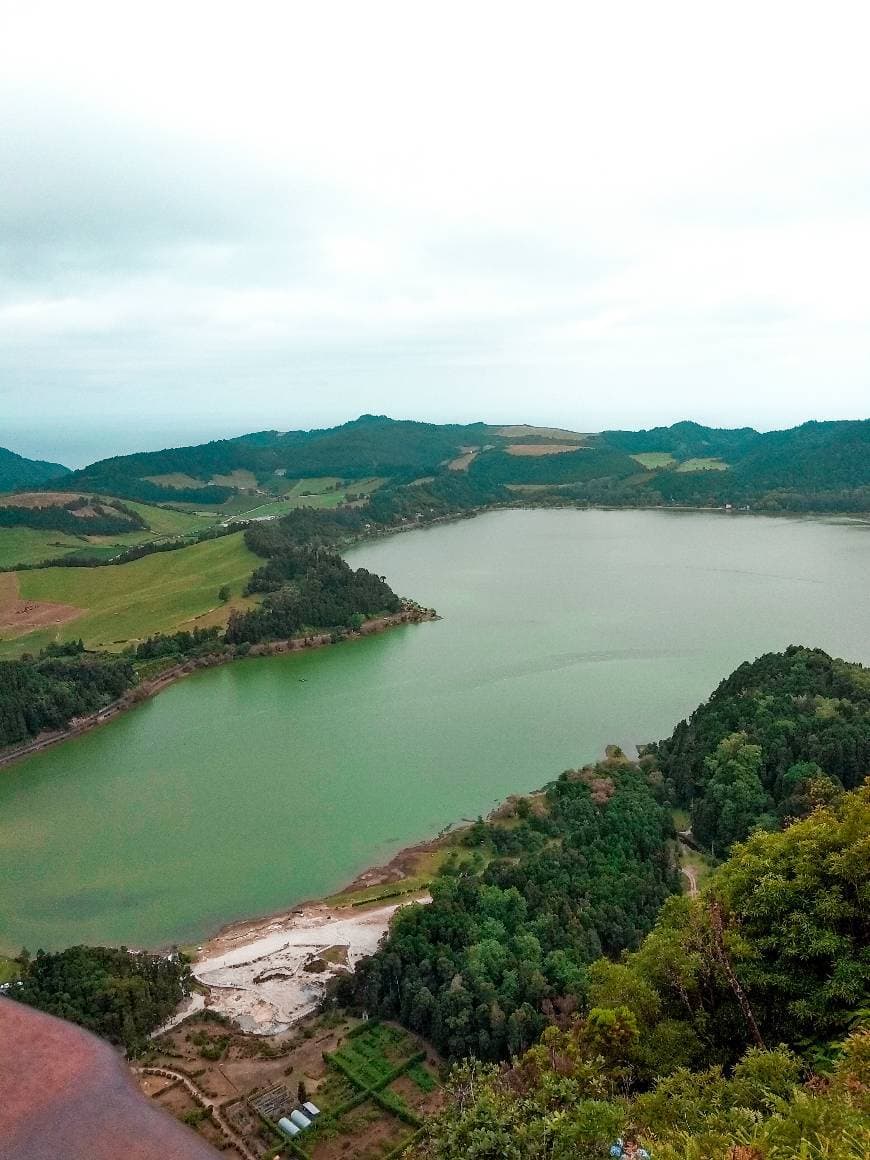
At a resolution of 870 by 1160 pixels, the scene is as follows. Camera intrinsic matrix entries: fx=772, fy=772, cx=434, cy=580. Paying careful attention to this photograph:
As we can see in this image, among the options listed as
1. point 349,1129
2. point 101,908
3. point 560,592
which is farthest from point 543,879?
point 560,592

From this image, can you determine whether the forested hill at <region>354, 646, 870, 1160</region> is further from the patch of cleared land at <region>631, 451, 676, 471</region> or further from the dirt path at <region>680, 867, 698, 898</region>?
the patch of cleared land at <region>631, 451, 676, 471</region>

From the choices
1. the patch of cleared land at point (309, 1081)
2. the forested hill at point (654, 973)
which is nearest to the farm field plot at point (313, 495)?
the forested hill at point (654, 973)

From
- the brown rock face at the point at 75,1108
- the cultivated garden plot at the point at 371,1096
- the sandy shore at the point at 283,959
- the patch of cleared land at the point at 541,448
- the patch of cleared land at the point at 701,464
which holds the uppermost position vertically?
the patch of cleared land at the point at 541,448

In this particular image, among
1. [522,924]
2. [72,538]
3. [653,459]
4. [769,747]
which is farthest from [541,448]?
[522,924]

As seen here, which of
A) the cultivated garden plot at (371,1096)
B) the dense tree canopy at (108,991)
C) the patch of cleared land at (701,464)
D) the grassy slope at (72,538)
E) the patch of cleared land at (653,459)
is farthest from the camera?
the patch of cleared land at (653,459)

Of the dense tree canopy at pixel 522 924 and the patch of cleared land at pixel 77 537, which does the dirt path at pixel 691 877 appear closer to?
the dense tree canopy at pixel 522 924

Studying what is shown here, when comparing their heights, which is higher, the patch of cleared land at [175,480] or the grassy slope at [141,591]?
the patch of cleared land at [175,480]

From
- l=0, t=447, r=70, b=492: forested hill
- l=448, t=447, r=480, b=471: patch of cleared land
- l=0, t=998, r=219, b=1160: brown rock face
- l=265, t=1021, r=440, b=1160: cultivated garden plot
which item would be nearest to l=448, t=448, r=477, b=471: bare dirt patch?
l=448, t=447, r=480, b=471: patch of cleared land

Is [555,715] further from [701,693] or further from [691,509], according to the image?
[691,509]
